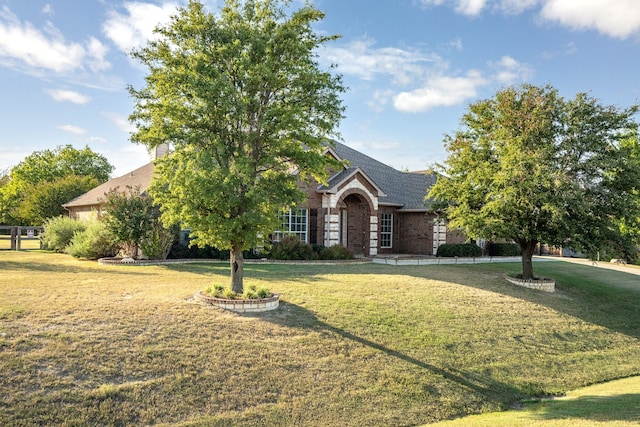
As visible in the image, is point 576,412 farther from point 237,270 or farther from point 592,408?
point 237,270

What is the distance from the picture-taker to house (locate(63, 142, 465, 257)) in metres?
24.8

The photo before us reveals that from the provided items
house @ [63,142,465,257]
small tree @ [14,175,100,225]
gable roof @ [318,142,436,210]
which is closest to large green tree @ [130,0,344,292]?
house @ [63,142,465,257]

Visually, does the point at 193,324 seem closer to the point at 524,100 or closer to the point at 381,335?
the point at 381,335

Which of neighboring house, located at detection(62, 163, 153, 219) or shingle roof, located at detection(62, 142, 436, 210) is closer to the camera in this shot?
shingle roof, located at detection(62, 142, 436, 210)

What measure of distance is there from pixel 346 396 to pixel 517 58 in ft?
53.8

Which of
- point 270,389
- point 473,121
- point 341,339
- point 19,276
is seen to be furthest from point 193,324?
point 473,121

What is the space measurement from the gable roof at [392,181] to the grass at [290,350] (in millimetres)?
12399

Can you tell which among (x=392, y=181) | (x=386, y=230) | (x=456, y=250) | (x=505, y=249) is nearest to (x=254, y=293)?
(x=456, y=250)

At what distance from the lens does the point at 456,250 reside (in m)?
26.3

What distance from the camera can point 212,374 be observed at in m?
8.91

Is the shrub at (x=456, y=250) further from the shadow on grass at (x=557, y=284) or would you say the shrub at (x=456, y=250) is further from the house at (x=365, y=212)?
the shadow on grass at (x=557, y=284)

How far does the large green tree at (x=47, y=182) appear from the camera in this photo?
131ft

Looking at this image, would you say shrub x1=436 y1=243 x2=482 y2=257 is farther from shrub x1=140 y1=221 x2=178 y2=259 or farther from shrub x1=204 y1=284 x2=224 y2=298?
shrub x1=204 y1=284 x2=224 y2=298

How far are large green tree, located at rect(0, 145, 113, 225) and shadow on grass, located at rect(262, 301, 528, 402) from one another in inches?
1391
